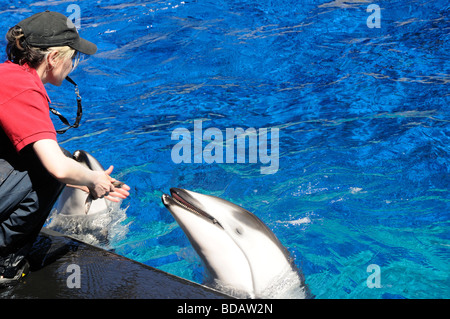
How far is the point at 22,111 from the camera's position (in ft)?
8.45

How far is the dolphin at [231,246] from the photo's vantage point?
3.08 metres

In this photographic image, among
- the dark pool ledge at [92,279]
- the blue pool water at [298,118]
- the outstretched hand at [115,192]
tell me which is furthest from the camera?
the blue pool water at [298,118]

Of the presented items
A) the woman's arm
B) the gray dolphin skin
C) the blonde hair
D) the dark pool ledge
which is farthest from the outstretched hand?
the gray dolphin skin

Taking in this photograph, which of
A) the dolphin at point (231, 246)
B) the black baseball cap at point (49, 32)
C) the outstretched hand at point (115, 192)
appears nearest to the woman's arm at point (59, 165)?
the outstretched hand at point (115, 192)

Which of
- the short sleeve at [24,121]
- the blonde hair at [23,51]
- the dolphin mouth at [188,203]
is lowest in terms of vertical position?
the dolphin mouth at [188,203]

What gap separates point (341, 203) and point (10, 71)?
127 inches

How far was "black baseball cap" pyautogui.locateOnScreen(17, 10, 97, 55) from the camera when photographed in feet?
9.17

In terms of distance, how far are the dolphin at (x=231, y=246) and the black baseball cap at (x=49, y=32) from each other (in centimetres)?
106

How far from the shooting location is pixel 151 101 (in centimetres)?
741

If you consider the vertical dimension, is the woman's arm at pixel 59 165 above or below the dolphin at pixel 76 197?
above

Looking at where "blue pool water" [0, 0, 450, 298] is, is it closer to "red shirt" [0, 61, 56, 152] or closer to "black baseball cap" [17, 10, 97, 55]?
"red shirt" [0, 61, 56, 152]

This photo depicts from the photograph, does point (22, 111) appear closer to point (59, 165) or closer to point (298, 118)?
point (59, 165)

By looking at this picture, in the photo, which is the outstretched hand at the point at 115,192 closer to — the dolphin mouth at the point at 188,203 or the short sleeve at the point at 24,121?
the dolphin mouth at the point at 188,203
